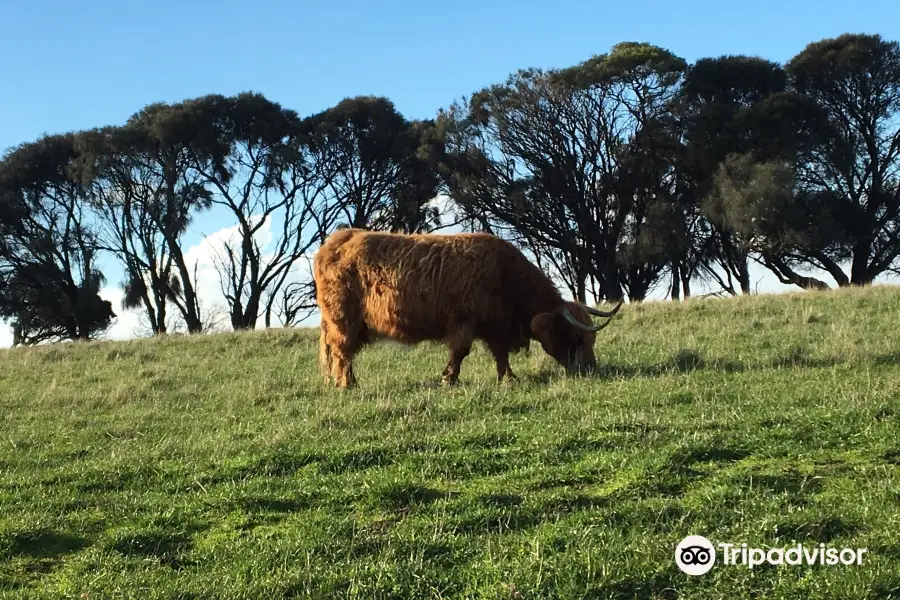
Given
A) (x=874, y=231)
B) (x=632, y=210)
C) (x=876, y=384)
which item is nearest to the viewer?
(x=876, y=384)

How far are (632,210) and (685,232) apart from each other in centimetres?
286

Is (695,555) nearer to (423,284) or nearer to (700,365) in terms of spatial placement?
(700,365)

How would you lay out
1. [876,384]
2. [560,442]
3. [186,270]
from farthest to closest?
[186,270] < [876,384] < [560,442]

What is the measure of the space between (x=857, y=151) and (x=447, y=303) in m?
25.7

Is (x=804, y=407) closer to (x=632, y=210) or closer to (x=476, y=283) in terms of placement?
(x=476, y=283)

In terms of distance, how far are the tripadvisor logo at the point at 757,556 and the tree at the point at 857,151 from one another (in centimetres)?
2701

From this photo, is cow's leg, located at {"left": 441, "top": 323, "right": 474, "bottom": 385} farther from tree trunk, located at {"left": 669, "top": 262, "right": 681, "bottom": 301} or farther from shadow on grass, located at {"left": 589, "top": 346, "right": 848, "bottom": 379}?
tree trunk, located at {"left": 669, "top": 262, "right": 681, "bottom": 301}

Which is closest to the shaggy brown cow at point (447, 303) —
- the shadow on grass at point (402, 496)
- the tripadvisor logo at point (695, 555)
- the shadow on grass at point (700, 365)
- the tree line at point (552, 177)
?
the shadow on grass at point (700, 365)

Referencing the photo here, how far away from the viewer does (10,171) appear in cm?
3438

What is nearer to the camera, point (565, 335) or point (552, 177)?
point (565, 335)

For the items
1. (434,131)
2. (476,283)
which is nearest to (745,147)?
(434,131)

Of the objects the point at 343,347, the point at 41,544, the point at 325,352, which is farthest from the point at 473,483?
the point at 325,352

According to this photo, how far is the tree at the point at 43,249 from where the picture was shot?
3475 centimetres

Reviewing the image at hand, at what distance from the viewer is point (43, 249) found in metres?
35.1
